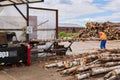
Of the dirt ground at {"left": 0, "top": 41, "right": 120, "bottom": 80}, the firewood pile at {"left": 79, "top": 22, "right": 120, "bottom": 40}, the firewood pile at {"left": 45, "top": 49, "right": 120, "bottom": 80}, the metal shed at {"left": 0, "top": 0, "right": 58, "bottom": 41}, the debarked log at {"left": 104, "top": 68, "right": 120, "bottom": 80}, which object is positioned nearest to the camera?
the debarked log at {"left": 104, "top": 68, "right": 120, "bottom": 80}

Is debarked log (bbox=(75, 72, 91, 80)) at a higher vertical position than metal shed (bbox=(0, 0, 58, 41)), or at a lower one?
lower

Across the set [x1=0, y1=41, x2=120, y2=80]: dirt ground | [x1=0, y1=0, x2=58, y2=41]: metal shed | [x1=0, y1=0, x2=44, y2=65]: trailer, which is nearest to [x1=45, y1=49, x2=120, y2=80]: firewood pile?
[x1=0, y1=41, x2=120, y2=80]: dirt ground

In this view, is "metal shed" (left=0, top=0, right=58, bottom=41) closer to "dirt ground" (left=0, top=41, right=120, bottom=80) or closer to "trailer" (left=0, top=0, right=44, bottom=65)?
"trailer" (left=0, top=0, right=44, bottom=65)

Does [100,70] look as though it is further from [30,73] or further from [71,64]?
[30,73]

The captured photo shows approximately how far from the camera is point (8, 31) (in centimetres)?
1527

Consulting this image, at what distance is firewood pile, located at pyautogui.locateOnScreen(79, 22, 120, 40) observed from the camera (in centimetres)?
3223

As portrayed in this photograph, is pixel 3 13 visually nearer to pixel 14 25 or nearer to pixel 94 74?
pixel 14 25

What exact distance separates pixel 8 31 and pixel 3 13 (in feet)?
3.38

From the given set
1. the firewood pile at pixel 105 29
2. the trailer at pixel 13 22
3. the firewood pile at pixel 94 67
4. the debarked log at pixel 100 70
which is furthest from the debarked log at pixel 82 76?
the firewood pile at pixel 105 29

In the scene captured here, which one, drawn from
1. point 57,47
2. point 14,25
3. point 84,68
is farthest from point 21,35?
point 84,68

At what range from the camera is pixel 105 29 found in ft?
108

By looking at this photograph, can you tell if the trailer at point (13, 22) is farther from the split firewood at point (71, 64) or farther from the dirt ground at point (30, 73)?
the split firewood at point (71, 64)

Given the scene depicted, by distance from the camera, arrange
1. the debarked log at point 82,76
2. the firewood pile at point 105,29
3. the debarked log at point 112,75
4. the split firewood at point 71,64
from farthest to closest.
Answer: the firewood pile at point 105,29 < the split firewood at point 71,64 < the debarked log at point 82,76 < the debarked log at point 112,75

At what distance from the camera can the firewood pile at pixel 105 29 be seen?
32.2 metres
